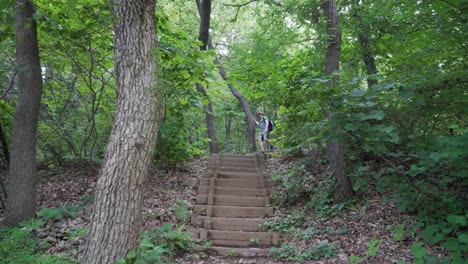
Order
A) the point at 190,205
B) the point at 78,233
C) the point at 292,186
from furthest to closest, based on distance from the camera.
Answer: the point at 292,186, the point at 190,205, the point at 78,233

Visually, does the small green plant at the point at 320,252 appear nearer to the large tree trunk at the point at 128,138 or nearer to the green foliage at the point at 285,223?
the green foliage at the point at 285,223

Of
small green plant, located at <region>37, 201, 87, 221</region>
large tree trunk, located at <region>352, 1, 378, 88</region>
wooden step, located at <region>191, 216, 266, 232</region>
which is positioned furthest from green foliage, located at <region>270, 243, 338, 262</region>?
small green plant, located at <region>37, 201, 87, 221</region>

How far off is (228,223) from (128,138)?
3529 millimetres

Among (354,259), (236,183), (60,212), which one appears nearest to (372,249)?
(354,259)

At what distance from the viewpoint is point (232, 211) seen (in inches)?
283

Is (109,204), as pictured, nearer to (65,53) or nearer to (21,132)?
(21,132)

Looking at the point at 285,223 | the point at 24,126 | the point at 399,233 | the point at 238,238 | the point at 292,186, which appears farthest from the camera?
the point at 292,186

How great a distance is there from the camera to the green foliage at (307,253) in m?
5.10

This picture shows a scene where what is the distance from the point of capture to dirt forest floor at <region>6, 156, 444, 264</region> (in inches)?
190

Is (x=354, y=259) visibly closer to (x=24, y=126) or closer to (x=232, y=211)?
(x=232, y=211)

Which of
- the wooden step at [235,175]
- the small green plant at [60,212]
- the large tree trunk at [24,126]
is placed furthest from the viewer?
the wooden step at [235,175]

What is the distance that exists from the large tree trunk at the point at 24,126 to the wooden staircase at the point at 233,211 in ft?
10.7

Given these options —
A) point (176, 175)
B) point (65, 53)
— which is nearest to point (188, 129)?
point (176, 175)

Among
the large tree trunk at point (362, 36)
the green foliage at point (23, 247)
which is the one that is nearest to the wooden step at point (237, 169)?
the large tree trunk at point (362, 36)
